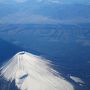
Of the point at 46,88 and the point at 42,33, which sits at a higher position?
the point at 42,33

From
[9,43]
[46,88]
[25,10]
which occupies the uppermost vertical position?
[25,10]

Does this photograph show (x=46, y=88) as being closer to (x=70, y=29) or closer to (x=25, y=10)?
(x=70, y=29)

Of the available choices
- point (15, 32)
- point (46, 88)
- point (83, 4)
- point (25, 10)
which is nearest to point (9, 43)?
point (15, 32)

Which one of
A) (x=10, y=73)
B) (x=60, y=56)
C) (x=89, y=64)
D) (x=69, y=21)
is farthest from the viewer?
(x=69, y=21)

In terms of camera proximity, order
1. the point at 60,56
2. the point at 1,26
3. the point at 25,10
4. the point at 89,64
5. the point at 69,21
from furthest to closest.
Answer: the point at 25,10 < the point at 69,21 < the point at 1,26 < the point at 60,56 < the point at 89,64

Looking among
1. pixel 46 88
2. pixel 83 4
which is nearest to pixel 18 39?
pixel 46 88

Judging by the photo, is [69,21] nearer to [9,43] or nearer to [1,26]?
[1,26]

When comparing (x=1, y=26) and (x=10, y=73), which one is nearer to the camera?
(x=10, y=73)
